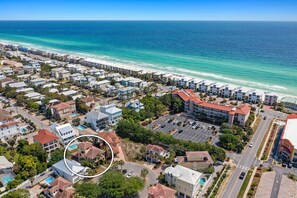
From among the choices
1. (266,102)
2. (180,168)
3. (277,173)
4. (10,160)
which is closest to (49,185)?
(10,160)

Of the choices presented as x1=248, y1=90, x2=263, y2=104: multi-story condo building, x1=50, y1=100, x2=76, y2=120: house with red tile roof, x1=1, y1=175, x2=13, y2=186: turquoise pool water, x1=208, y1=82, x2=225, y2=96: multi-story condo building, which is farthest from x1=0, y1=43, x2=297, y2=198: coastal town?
x1=208, y1=82, x2=225, y2=96: multi-story condo building

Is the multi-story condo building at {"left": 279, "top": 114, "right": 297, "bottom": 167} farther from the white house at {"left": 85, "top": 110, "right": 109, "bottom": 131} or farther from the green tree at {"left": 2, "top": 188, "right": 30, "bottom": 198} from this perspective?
the green tree at {"left": 2, "top": 188, "right": 30, "bottom": 198}

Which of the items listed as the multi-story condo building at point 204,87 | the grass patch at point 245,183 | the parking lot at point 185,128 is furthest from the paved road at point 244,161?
the multi-story condo building at point 204,87

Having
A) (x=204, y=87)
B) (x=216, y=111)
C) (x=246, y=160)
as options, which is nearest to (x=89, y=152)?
(x=246, y=160)

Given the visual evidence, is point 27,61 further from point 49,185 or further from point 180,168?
point 180,168

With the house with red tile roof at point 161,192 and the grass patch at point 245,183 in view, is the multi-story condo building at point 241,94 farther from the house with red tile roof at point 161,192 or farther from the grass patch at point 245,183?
the house with red tile roof at point 161,192
